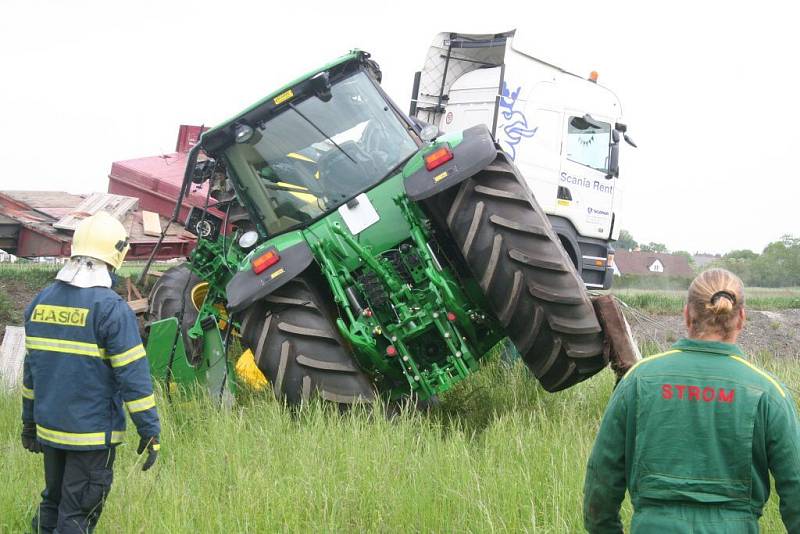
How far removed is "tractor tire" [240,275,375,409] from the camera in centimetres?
491

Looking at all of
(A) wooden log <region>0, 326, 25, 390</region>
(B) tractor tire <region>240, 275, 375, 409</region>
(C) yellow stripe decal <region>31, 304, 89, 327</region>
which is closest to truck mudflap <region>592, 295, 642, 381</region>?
(B) tractor tire <region>240, 275, 375, 409</region>

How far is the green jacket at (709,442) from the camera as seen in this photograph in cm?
214

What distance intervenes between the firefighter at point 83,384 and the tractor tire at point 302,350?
1632 millimetres

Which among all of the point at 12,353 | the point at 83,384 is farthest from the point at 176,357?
the point at 12,353

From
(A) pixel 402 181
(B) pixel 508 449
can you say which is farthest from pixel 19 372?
(B) pixel 508 449

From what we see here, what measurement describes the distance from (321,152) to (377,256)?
2.78 feet

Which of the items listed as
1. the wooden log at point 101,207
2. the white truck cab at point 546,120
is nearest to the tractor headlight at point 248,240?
the wooden log at point 101,207

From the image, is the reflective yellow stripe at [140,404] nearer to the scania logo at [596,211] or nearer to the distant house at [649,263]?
the scania logo at [596,211]

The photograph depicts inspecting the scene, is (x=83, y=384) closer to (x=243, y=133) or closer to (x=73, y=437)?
(x=73, y=437)

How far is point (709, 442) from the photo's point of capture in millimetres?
2182

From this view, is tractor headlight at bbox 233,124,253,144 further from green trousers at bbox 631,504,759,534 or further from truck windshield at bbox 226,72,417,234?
green trousers at bbox 631,504,759,534

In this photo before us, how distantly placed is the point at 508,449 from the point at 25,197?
6.40 meters

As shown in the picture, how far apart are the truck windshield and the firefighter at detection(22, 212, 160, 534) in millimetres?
2170

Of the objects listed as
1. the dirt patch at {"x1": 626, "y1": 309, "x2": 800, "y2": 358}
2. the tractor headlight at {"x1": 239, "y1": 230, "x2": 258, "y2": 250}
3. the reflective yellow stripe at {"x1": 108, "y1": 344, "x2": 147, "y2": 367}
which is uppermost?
the tractor headlight at {"x1": 239, "y1": 230, "x2": 258, "y2": 250}
